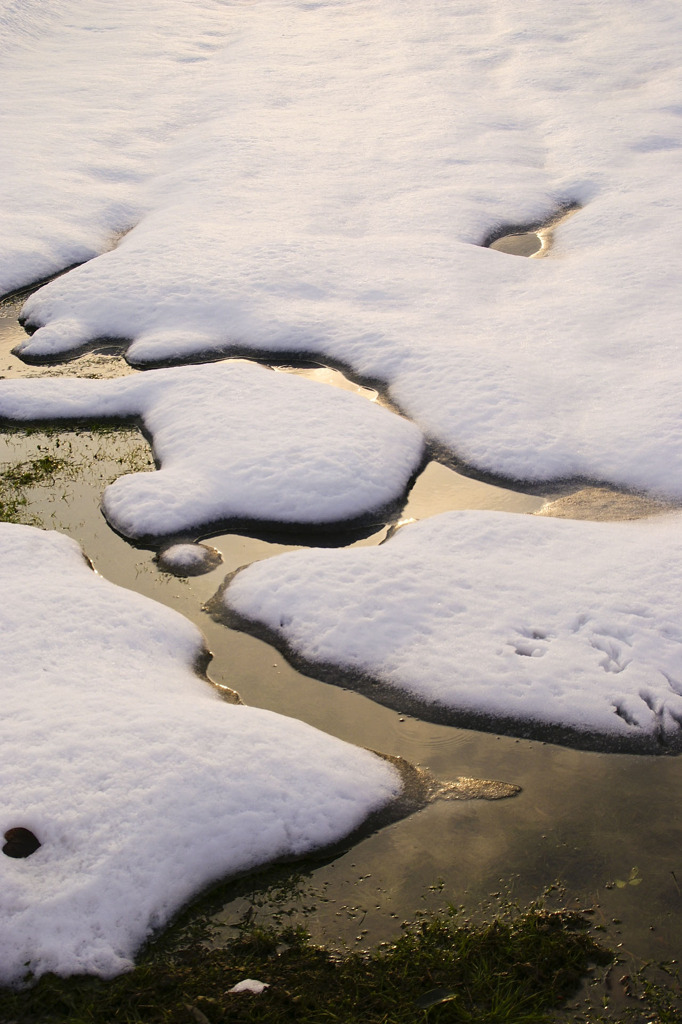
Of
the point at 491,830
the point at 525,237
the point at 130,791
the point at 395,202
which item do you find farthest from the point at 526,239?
the point at 130,791

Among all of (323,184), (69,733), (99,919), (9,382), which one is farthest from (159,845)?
(323,184)

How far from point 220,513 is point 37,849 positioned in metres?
4.23

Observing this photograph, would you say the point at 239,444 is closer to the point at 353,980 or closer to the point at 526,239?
the point at 353,980

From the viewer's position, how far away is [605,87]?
22.4m

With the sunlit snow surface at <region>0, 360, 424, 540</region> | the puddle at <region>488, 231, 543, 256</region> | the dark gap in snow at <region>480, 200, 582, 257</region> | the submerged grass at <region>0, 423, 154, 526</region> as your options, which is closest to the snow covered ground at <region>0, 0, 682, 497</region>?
the dark gap in snow at <region>480, 200, 582, 257</region>

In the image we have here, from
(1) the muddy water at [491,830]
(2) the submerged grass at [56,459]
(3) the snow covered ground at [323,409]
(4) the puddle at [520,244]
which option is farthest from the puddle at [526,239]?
(1) the muddy water at [491,830]

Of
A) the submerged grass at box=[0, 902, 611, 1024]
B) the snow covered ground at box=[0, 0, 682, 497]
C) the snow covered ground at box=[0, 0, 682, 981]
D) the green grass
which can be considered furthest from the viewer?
the snow covered ground at box=[0, 0, 682, 497]

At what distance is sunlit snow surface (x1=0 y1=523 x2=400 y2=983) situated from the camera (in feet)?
17.7

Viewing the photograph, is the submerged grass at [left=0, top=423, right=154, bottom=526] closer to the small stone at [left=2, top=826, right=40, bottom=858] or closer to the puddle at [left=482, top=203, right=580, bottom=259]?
the small stone at [left=2, top=826, right=40, bottom=858]

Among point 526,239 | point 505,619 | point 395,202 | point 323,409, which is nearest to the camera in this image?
point 505,619

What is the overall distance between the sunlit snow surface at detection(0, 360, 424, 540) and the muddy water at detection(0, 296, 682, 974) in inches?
68.7

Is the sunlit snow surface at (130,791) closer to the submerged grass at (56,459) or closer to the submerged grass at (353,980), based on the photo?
the submerged grass at (353,980)

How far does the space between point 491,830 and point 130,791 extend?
7.85 ft

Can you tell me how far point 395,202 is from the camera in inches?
666
